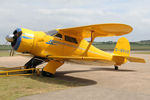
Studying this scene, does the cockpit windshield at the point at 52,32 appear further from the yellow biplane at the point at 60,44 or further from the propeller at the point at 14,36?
the propeller at the point at 14,36

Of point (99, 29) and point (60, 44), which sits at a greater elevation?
point (99, 29)

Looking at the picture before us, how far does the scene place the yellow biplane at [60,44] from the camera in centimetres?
734

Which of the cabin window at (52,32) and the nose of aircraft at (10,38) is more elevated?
the cabin window at (52,32)

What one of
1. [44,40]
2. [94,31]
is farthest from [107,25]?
[44,40]

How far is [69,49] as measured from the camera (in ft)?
28.1

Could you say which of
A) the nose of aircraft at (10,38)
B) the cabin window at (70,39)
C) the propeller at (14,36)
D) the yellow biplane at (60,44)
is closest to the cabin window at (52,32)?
the yellow biplane at (60,44)

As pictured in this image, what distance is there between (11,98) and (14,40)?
12.4 feet

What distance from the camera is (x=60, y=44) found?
8.31 m

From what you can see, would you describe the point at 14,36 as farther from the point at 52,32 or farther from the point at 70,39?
the point at 70,39

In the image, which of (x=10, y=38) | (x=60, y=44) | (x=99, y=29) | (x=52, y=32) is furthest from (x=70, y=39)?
(x=10, y=38)

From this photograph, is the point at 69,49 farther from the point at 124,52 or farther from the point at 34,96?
the point at 124,52

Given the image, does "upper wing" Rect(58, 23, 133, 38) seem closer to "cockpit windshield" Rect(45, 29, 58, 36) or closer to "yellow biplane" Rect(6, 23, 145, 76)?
"yellow biplane" Rect(6, 23, 145, 76)

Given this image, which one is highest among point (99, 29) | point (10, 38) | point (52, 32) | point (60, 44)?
point (99, 29)

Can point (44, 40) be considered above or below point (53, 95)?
above
